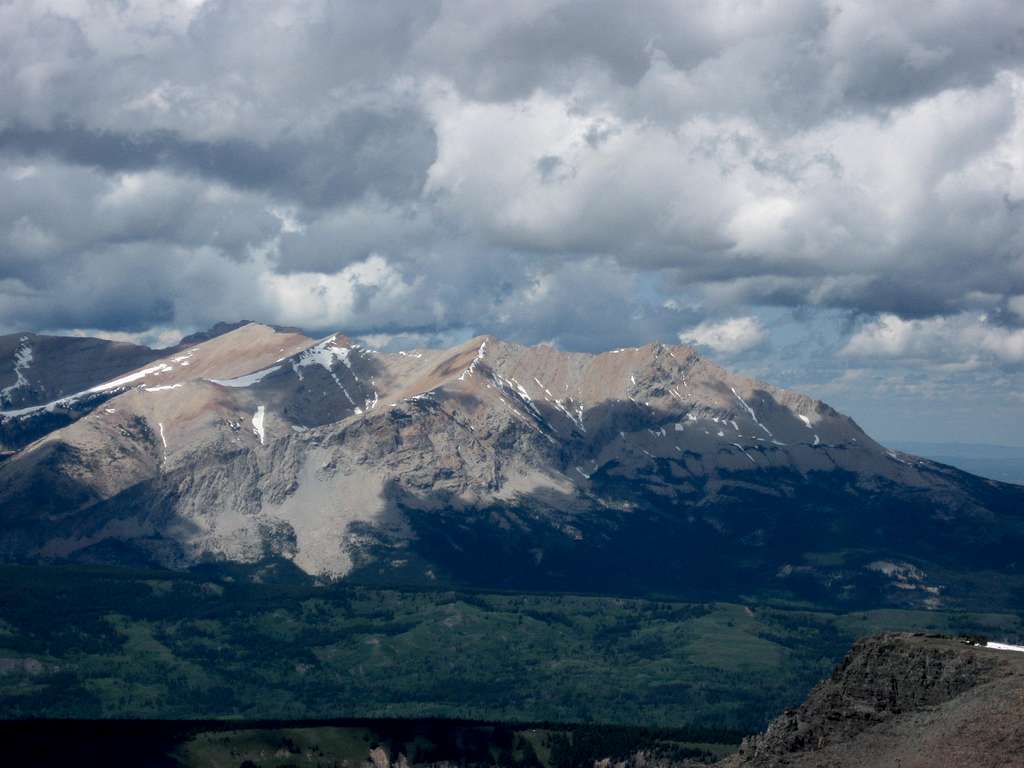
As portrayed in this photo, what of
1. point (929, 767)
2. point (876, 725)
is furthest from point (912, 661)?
point (929, 767)

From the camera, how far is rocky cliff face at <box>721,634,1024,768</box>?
154250 mm

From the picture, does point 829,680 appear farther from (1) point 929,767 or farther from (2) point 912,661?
(1) point 929,767

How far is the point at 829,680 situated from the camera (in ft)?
639

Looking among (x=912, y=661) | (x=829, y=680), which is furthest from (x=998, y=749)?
(x=829, y=680)

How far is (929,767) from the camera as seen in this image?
15512 centimetres

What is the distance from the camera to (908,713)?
6801 inches

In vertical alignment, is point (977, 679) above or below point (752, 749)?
above

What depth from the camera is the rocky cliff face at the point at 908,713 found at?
506 feet

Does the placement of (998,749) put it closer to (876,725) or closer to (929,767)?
(929,767)

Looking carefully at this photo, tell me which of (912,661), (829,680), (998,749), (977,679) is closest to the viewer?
(998,749)

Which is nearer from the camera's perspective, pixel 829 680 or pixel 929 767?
pixel 929 767

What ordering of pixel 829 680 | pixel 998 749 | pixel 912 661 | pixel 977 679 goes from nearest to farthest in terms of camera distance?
1. pixel 998 749
2. pixel 977 679
3. pixel 912 661
4. pixel 829 680

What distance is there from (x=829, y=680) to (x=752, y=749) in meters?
14.5

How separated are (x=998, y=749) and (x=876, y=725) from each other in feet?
83.7
